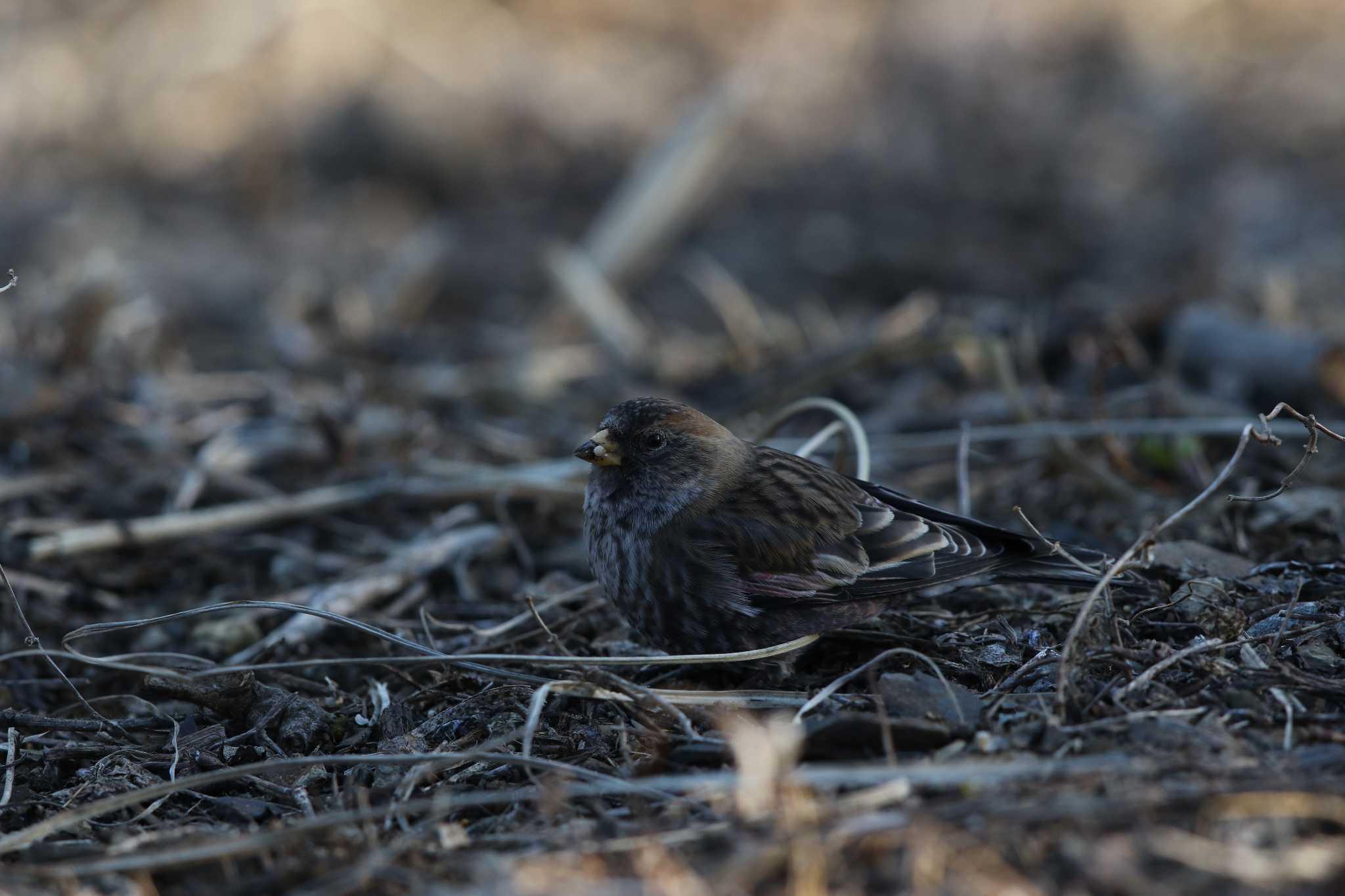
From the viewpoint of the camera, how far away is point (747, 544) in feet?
12.3

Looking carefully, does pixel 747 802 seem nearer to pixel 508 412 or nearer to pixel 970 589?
pixel 970 589

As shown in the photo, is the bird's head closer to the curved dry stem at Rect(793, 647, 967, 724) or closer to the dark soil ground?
the dark soil ground

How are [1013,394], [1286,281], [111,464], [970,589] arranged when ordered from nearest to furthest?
1. [970,589]
2. [1013,394]
3. [111,464]
4. [1286,281]

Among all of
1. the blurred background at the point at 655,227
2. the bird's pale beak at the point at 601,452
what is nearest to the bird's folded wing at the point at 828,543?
the bird's pale beak at the point at 601,452

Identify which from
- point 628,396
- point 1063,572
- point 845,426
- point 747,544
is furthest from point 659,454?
point 628,396

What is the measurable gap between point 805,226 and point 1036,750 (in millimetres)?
7992

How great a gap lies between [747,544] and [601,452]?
56cm

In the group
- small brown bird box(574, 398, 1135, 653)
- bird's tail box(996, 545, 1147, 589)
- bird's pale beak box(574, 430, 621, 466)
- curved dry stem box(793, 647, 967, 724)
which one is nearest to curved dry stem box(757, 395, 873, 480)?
small brown bird box(574, 398, 1135, 653)

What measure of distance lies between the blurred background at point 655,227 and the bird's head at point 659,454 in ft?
4.35

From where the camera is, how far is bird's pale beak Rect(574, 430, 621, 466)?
13.1 feet

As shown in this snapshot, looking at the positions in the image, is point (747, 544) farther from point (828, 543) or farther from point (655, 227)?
point (655, 227)

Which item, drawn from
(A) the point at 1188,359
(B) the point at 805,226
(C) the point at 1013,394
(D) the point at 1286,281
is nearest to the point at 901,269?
(B) the point at 805,226

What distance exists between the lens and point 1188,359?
231 inches

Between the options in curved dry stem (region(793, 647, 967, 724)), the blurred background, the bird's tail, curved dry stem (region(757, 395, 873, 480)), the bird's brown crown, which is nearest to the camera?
curved dry stem (region(793, 647, 967, 724))
